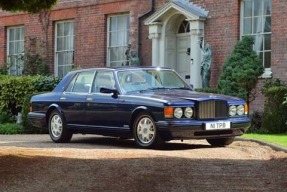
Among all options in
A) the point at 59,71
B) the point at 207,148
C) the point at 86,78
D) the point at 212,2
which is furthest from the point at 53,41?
the point at 207,148

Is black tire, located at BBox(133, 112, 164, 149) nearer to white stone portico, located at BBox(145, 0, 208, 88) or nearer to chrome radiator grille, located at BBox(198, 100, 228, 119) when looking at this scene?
chrome radiator grille, located at BBox(198, 100, 228, 119)

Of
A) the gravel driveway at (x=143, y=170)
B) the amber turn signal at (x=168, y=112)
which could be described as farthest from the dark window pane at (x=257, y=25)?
the amber turn signal at (x=168, y=112)

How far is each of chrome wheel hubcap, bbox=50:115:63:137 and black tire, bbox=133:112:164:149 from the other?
8.02 feet

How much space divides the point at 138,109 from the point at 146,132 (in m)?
0.44

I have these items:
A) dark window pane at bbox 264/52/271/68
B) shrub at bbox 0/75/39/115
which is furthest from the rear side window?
shrub at bbox 0/75/39/115

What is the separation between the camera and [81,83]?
1482 centimetres

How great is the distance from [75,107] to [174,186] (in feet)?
21.0

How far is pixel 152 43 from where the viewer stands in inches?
895

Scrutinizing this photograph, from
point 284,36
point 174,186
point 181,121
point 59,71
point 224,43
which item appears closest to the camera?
point 174,186

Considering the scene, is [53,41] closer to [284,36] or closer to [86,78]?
[284,36]

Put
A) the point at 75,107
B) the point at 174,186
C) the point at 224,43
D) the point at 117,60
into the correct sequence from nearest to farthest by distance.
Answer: the point at 174,186 < the point at 75,107 < the point at 224,43 < the point at 117,60

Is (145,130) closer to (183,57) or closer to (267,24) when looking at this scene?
(267,24)

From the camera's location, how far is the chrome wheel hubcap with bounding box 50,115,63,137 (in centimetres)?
1493

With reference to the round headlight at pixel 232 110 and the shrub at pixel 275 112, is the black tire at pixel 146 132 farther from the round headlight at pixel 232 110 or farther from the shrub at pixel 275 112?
the shrub at pixel 275 112
